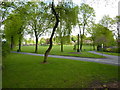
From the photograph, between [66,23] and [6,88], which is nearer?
[6,88]

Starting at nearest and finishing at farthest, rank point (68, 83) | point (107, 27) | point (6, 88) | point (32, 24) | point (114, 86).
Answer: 1. point (6, 88)
2. point (114, 86)
3. point (68, 83)
4. point (32, 24)
5. point (107, 27)

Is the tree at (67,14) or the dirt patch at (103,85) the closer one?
the dirt patch at (103,85)

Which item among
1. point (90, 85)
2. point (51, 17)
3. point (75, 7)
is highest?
point (75, 7)

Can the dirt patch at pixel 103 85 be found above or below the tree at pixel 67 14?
below

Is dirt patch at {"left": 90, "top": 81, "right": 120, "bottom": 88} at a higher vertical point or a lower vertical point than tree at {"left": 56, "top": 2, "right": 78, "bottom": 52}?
lower

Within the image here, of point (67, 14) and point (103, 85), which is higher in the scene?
point (67, 14)

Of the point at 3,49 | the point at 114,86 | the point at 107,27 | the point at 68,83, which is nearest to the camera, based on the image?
the point at 114,86

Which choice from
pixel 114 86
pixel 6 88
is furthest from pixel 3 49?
pixel 114 86

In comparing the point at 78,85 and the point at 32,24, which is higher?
the point at 32,24

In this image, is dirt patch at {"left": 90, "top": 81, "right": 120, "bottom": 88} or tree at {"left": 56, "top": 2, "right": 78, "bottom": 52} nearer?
dirt patch at {"left": 90, "top": 81, "right": 120, "bottom": 88}

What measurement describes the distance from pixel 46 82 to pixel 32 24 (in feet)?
35.5

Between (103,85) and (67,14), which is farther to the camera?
(67,14)

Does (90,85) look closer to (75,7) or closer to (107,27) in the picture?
(75,7)

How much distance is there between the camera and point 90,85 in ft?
11.1
